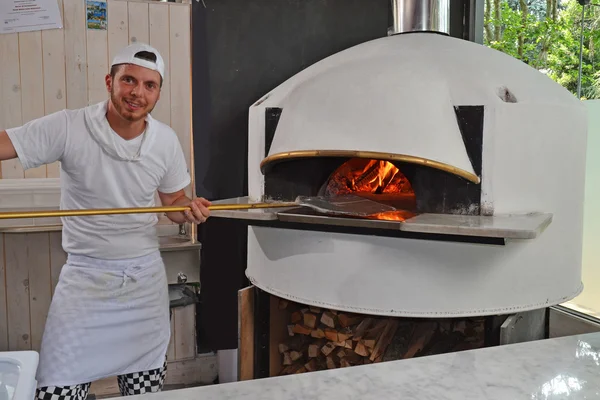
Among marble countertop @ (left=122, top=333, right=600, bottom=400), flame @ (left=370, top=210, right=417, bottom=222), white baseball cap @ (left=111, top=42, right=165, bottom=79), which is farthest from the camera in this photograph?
white baseball cap @ (left=111, top=42, right=165, bottom=79)

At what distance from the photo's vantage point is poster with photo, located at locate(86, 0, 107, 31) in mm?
2443

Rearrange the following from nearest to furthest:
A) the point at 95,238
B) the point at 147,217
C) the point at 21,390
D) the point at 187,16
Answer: the point at 21,390
the point at 95,238
the point at 147,217
the point at 187,16

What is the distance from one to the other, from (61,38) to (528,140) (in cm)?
199

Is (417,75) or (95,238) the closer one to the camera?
(417,75)

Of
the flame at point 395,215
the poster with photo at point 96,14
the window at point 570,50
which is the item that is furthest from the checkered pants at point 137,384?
the window at point 570,50

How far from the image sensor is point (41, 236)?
8.13 ft

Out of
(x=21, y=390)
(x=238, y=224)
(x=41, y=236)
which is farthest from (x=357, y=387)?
(x=41, y=236)

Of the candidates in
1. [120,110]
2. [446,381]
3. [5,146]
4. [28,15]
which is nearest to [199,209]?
[120,110]

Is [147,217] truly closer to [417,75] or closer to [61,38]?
[61,38]

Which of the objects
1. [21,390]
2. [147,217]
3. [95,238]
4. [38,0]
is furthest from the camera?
[38,0]

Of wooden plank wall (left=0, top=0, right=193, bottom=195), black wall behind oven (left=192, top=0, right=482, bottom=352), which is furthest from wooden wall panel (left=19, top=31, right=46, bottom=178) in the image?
black wall behind oven (left=192, top=0, right=482, bottom=352)

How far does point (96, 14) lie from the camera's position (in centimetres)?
246

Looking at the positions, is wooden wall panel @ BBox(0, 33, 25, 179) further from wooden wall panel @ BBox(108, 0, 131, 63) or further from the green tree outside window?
the green tree outside window

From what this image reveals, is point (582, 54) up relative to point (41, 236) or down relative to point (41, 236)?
up
